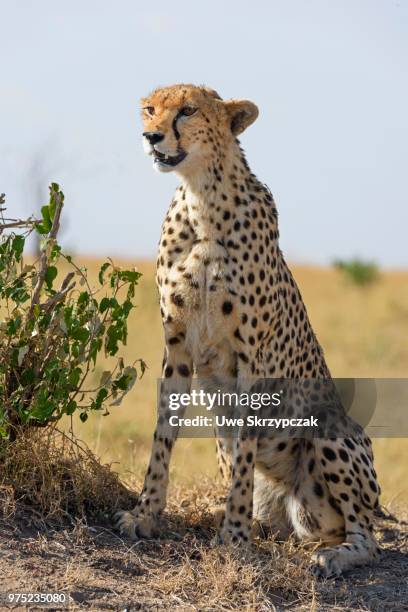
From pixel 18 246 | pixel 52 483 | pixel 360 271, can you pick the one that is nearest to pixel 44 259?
pixel 18 246

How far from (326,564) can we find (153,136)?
1.73m

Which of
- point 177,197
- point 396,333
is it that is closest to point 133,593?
point 177,197

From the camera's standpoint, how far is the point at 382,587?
3.86 metres

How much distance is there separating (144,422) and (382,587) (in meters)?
4.88

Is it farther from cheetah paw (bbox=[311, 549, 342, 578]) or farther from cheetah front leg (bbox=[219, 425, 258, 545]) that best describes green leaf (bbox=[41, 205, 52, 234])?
cheetah paw (bbox=[311, 549, 342, 578])

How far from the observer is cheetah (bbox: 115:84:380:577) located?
12.7 feet

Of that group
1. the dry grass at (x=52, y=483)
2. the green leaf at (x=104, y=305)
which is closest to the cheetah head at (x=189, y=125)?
the green leaf at (x=104, y=305)

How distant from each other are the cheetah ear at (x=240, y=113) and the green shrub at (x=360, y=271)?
53.6ft

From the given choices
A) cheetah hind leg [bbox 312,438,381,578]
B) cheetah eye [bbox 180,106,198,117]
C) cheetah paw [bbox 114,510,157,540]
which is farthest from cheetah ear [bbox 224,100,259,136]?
cheetah paw [bbox 114,510,157,540]

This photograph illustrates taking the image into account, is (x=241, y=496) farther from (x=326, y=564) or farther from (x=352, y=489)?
(x=352, y=489)

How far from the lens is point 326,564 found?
3898 mm

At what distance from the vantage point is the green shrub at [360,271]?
20203 mm

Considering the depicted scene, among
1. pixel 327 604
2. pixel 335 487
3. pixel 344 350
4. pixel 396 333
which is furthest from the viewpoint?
pixel 396 333

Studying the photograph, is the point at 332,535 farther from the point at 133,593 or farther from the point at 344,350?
the point at 344,350
